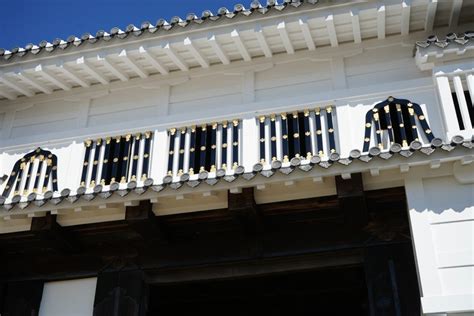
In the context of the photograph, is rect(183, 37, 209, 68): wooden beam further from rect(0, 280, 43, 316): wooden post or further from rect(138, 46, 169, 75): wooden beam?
rect(0, 280, 43, 316): wooden post

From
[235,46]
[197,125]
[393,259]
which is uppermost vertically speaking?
[235,46]

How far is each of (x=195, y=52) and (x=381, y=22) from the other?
10.0ft

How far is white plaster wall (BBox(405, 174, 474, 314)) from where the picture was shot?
6.37m

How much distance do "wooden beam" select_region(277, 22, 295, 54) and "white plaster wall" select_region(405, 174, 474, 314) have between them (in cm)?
345

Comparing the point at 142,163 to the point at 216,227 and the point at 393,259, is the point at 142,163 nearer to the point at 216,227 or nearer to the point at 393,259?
the point at 216,227

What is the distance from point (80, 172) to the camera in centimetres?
970

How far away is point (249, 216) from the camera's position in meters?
7.77

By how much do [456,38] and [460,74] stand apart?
57 cm

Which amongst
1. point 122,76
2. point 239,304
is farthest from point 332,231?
point 122,76

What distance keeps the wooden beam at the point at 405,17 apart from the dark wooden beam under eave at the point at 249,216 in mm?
3957

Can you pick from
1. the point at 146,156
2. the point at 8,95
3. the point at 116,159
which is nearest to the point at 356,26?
the point at 146,156

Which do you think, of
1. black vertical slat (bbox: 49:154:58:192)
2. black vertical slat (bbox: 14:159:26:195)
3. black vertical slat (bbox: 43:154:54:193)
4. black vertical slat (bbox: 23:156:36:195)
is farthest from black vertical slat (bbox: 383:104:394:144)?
black vertical slat (bbox: 14:159:26:195)

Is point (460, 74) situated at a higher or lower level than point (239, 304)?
higher

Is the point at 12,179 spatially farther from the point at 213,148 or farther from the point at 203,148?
the point at 213,148
